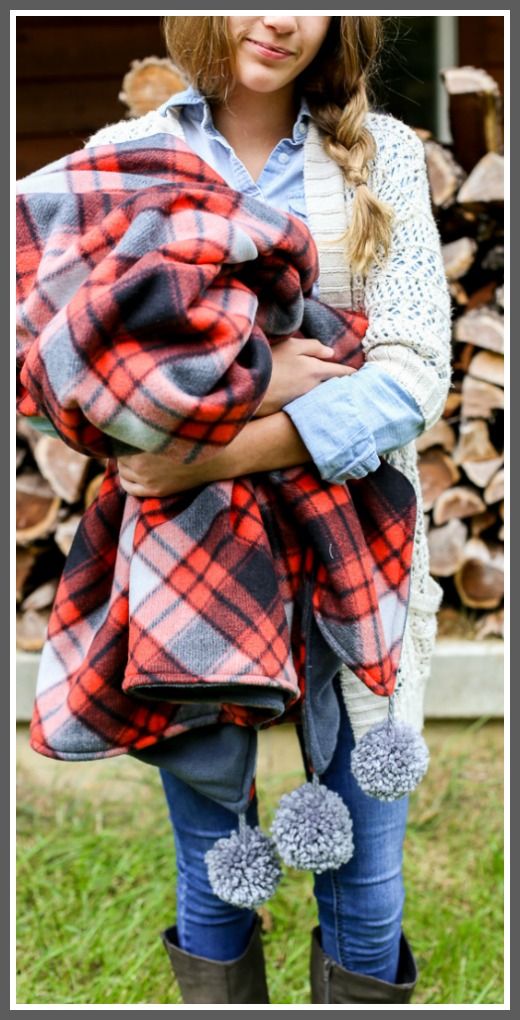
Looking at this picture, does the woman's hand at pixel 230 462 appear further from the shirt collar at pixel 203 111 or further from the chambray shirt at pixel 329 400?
the shirt collar at pixel 203 111

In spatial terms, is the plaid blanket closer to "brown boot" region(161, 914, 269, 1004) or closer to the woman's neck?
the woman's neck

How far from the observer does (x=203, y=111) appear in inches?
51.5

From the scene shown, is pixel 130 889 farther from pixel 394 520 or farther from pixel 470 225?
pixel 470 225

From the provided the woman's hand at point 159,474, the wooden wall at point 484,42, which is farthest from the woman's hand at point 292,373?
the wooden wall at point 484,42

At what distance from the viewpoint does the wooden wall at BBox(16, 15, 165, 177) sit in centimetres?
308

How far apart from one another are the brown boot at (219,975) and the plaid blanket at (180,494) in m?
0.45

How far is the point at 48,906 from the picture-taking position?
6.98 ft

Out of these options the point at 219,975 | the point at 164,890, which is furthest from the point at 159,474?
the point at 164,890

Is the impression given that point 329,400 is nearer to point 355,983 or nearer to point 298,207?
point 298,207

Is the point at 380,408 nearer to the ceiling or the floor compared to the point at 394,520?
nearer to the ceiling

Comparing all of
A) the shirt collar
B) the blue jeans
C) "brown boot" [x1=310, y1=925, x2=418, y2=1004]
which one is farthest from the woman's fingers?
"brown boot" [x1=310, y1=925, x2=418, y2=1004]

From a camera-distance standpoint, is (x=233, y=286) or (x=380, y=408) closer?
(x=233, y=286)

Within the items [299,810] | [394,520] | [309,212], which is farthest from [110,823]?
[309,212]

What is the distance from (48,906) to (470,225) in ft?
5.76
